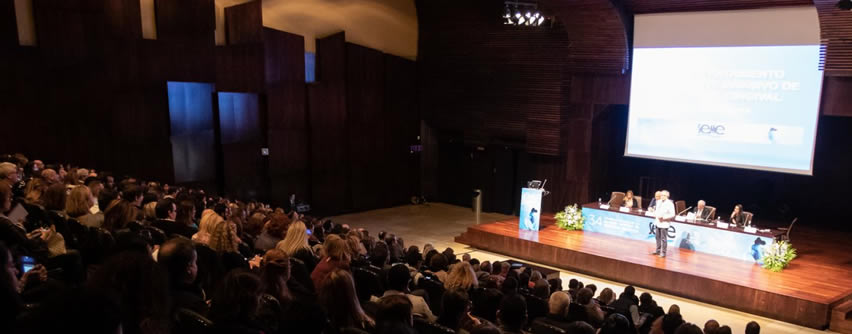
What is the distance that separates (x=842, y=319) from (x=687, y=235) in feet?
8.40

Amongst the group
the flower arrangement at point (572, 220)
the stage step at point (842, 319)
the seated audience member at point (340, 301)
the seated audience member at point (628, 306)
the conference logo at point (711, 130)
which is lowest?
the stage step at point (842, 319)

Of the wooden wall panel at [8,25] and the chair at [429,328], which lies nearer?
the chair at [429,328]

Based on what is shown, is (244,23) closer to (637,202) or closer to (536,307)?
(637,202)

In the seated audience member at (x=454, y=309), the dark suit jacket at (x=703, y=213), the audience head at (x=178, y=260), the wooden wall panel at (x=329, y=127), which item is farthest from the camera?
the wooden wall panel at (x=329, y=127)

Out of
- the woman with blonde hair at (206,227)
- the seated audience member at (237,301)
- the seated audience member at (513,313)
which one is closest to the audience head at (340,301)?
the seated audience member at (237,301)

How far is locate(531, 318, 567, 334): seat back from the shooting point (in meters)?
3.72

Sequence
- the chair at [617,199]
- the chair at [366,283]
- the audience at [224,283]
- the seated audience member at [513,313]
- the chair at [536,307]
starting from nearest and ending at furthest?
1. the audience at [224,283]
2. the seated audience member at [513,313]
3. the chair at [366,283]
4. the chair at [536,307]
5. the chair at [617,199]

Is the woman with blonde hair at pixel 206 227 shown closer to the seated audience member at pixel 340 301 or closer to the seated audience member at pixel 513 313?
the seated audience member at pixel 340 301

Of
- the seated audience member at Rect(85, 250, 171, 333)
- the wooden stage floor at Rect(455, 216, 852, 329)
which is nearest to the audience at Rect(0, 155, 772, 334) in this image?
the seated audience member at Rect(85, 250, 171, 333)

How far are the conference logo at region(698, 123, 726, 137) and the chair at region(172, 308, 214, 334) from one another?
9135mm

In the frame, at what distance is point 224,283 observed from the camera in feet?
8.52

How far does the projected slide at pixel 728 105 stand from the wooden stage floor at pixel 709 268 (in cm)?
160

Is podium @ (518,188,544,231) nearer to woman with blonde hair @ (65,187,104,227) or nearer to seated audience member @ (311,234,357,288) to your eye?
seated audience member @ (311,234,357,288)

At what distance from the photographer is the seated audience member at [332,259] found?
13.6 ft
